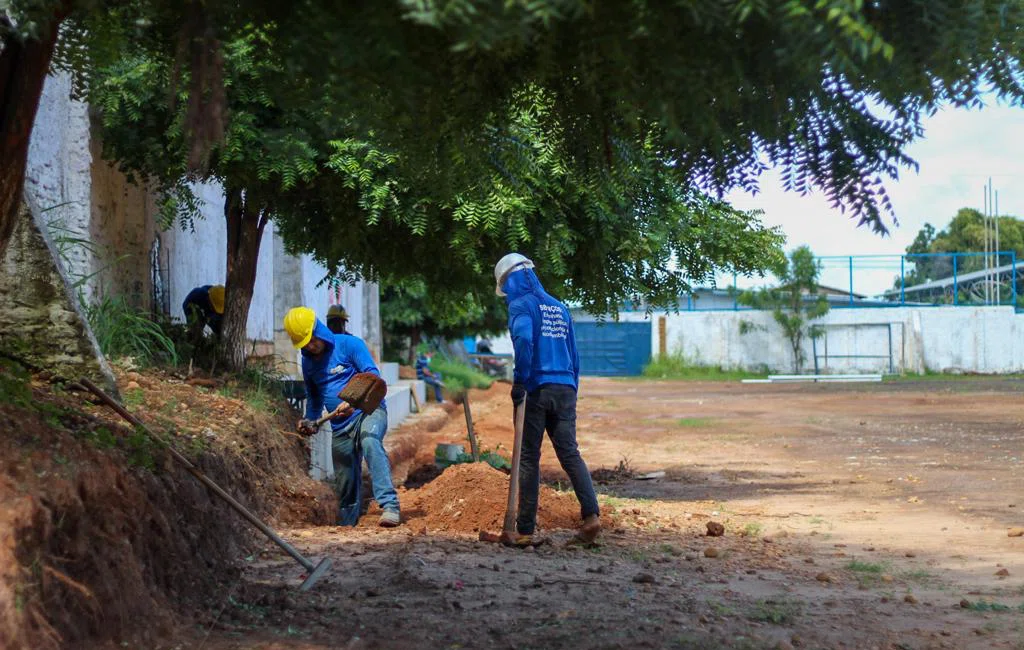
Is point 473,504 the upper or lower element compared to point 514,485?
lower

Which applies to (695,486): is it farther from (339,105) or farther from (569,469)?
(339,105)

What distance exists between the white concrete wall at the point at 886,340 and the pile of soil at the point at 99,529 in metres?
38.1

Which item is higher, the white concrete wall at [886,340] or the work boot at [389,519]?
the white concrete wall at [886,340]

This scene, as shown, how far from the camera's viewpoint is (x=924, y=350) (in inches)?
1667

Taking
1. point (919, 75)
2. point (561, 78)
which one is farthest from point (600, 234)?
point (919, 75)

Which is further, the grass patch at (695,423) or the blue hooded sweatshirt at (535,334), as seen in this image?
the grass patch at (695,423)

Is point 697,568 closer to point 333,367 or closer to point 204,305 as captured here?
point 333,367

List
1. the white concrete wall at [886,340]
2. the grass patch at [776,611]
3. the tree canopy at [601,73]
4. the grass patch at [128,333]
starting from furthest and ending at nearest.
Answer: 1. the white concrete wall at [886,340]
2. the grass patch at [128,333]
3. the grass patch at [776,611]
4. the tree canopy at [601,73]

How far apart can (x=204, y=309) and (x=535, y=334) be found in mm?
4858

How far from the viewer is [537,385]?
7.88 m

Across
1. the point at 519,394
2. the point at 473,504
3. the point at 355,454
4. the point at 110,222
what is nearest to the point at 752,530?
the point at 473,504

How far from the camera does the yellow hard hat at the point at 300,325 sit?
9461 millimetres

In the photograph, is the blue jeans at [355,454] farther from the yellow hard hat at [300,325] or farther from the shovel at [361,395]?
the yellow hard hat at [300,325]

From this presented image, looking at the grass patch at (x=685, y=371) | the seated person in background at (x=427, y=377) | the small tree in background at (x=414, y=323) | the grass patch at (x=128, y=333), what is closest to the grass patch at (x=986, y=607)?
the grass patch at (x=128, y=333)
